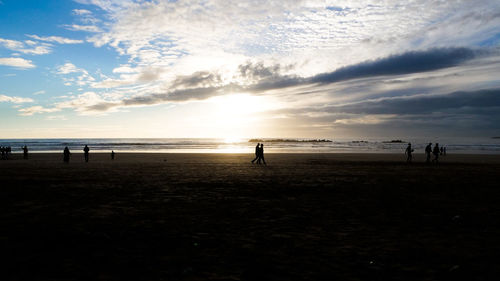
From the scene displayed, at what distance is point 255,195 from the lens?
13383mm

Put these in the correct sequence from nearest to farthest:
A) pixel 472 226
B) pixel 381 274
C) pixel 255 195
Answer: pixel 381 274, pixel 472 226, pixel 255 195

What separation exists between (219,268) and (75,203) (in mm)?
7900

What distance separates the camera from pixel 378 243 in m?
6.87

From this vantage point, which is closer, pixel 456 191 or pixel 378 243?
pixel 378 243

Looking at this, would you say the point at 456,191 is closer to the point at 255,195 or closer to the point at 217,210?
the point at 255,195

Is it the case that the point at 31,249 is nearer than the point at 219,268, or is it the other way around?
the point at 219,268

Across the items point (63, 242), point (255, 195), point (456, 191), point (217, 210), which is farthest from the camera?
point (456, 191)

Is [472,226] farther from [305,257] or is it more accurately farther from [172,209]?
[172,209]

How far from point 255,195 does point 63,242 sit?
7.67m

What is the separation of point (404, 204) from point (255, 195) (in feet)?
17.6

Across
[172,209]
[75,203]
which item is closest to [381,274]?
[172,209]

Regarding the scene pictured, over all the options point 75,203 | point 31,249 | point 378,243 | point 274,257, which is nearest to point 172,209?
point 75,203

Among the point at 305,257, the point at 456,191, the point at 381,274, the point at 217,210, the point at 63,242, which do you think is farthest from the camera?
the point at 456,191

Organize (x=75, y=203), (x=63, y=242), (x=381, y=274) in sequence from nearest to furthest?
(x=381, y=274), (x=63, y=242), (x=75, y=203)
